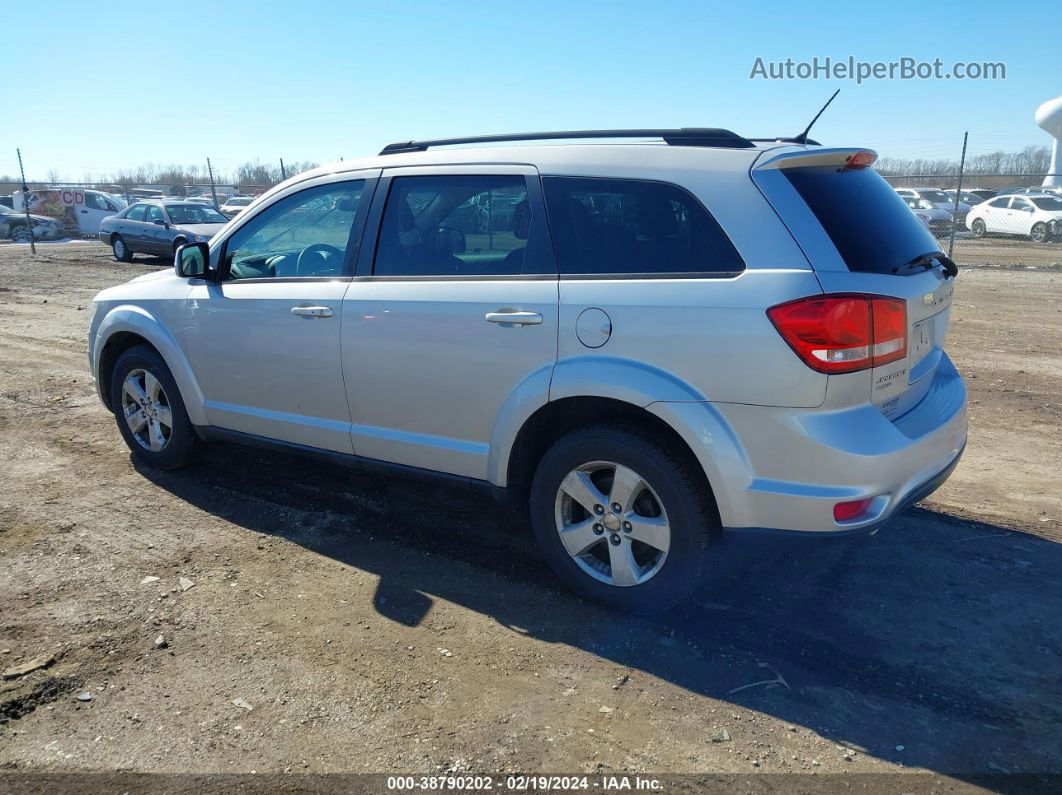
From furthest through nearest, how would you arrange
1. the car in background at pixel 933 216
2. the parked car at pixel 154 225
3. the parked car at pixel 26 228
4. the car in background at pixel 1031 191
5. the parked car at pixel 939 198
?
the parked car at pixel 26 228 < the parked car at pixel 939 198 < the car in background at pixel 1031 191 < the car in background at pixel 933 216 < the parked car at pixel 154 225

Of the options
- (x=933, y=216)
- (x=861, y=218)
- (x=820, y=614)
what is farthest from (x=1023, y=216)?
(x=820, y=614)

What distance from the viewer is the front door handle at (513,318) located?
365 cm

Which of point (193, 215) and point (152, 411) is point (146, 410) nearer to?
point (152, 411)

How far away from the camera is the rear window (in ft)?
10.8

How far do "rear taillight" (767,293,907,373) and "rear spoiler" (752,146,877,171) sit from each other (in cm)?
62

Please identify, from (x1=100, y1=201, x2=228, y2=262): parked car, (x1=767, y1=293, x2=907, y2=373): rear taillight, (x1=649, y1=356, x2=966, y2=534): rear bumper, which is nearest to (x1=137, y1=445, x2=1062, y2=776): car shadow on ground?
(x1=649, y1=356, x2=966, y2=534): rear bumper

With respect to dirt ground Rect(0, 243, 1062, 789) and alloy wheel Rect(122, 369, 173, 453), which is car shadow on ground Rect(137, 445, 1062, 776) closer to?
dirt ground Rect(0, 243, 1062, 789)

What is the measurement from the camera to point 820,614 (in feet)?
12.0

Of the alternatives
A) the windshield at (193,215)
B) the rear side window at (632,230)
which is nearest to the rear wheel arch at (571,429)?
the rear side window at (632,230)

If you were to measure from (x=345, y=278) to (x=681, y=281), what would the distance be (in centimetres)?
185

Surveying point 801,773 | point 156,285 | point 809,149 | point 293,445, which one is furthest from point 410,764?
point 156,285

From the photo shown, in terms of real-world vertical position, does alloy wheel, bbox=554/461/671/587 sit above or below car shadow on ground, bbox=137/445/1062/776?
above

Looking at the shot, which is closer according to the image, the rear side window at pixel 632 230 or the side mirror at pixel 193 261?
the rear side window at pixel 632 230

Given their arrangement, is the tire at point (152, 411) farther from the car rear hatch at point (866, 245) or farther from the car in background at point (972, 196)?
the car in background at point (972, 196)
